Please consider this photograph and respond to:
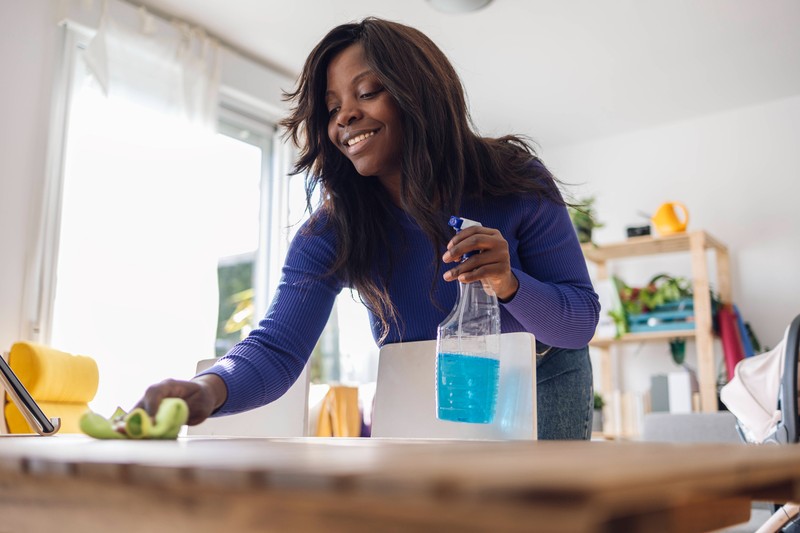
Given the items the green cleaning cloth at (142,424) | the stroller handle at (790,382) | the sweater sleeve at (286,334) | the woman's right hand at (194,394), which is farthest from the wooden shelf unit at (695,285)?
the green cleaning cloth at (142,424)

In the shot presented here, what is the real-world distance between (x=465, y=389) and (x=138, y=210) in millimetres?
2456

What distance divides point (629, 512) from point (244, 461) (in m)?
0.21

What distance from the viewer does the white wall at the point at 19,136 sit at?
284 centimetres

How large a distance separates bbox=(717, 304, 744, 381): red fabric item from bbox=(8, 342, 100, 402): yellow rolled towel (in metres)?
2.94

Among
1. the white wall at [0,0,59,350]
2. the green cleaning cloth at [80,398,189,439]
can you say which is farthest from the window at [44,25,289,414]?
the green cleaning cloth at [80,398,189,439]

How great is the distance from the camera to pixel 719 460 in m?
0.41

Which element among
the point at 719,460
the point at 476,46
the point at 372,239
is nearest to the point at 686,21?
the point at 476,46

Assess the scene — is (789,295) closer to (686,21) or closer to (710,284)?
(710,284)

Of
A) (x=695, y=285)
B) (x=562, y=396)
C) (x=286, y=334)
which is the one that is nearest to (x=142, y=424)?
(x=286, y=334)

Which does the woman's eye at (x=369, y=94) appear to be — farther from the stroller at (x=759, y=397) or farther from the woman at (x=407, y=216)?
→ the stroller at (x=759, y=397)

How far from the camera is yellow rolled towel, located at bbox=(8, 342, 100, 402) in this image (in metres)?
2.21

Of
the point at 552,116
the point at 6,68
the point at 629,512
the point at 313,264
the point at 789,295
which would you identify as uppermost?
the point at 552,116

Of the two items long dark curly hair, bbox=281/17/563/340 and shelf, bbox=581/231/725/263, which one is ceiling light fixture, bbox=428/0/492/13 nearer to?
shelf, bbox=581/231/725/263

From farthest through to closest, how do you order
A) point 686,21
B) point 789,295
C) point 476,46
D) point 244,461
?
1. point 789,295
2. point 476,46
3. point 686,21
4. point 244,461
